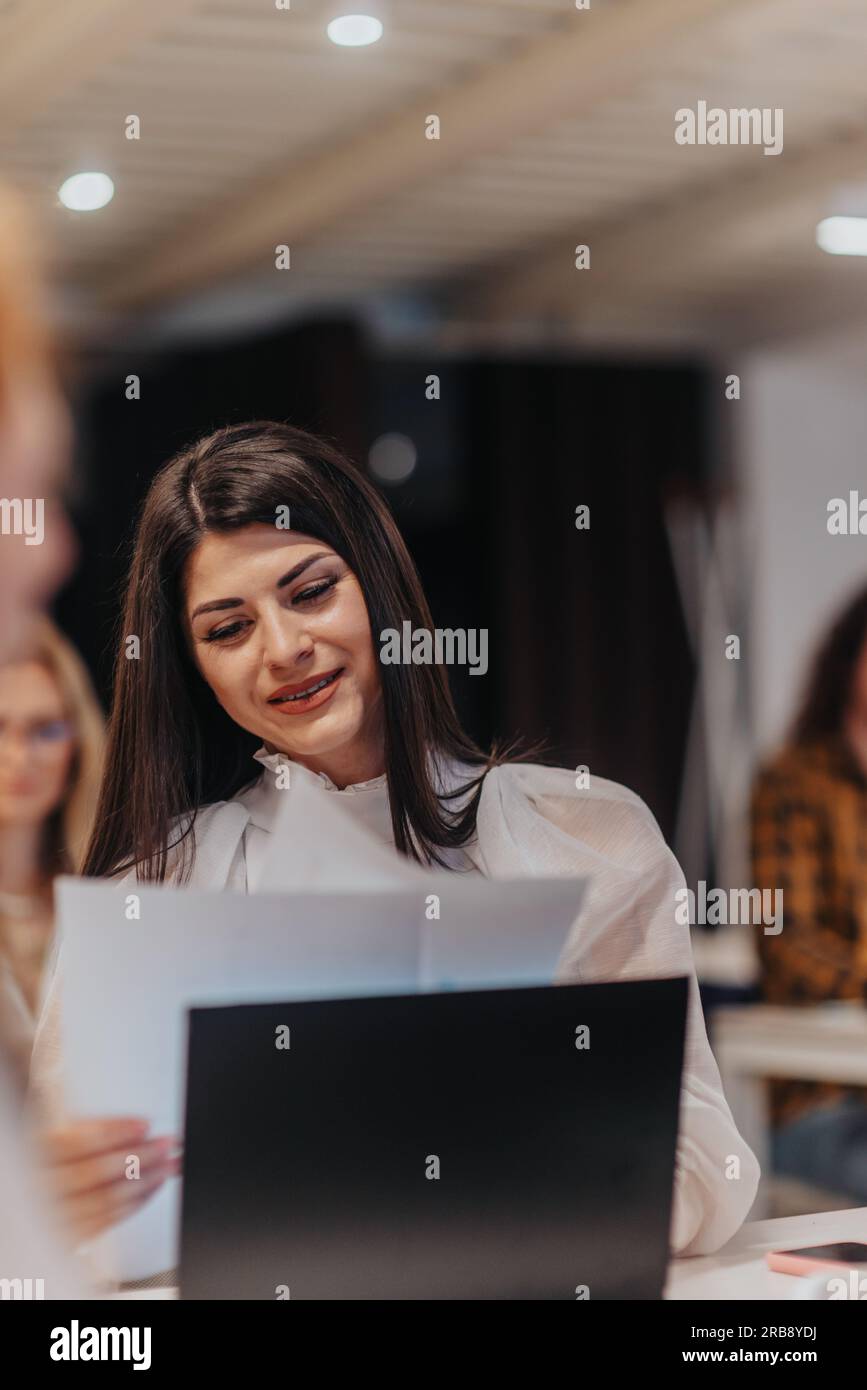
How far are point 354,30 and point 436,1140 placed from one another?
2361 millimetres

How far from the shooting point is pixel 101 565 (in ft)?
5.72

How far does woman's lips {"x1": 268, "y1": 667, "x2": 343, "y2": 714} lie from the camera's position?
1551mm

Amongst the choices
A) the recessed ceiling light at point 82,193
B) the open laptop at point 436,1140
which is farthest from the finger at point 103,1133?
the recessed ceiling light at point 82,193

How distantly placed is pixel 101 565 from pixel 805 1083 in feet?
6.44

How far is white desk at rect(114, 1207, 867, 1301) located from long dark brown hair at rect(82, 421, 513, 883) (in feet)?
1.36

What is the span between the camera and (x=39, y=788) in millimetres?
1681

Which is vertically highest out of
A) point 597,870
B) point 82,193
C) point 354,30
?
point 354,30

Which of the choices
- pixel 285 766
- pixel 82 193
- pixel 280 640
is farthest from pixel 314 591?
pixel 82 193

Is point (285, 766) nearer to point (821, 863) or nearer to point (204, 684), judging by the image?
point (204, 684)

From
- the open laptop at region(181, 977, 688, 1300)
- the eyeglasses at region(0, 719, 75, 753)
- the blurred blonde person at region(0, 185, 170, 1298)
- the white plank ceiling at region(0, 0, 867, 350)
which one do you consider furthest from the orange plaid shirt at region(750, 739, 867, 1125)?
the blurred blonde person at region(0, 185, 170, 1298)

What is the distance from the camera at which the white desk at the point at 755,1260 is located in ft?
4.55

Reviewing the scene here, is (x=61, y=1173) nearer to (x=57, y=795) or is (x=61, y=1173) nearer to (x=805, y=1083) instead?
(x=57, y=795)

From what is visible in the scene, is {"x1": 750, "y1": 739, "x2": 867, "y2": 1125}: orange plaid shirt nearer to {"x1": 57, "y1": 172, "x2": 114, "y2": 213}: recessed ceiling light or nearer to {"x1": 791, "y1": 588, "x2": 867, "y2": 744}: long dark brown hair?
{"x1": 791, "y1": 588, "x2": 867, "y2": 744}: long dark brown hair

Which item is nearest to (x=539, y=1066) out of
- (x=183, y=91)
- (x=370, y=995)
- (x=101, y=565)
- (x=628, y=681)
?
(x=370, y=995)
